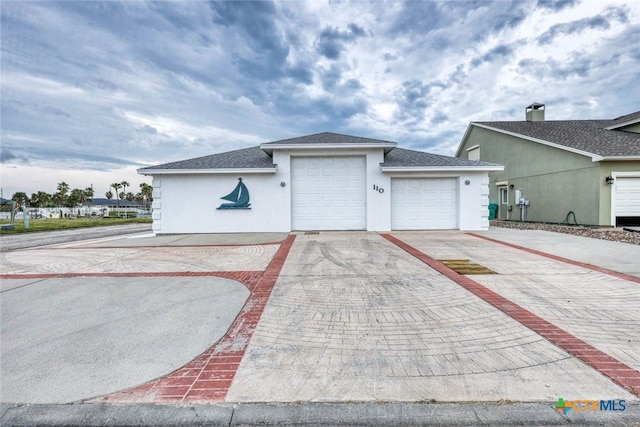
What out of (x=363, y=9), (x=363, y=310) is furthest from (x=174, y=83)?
(x=363, y=310)

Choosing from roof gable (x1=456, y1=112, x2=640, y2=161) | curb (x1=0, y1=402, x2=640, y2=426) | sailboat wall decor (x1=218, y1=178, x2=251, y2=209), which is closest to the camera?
curb (x1=0, y1=402, x2=640, y2=426)

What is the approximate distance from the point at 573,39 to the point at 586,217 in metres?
8.39

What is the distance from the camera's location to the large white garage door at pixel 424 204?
1261cm

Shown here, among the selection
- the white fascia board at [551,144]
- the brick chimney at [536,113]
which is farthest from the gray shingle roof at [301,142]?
the brick chimney at [536,113]

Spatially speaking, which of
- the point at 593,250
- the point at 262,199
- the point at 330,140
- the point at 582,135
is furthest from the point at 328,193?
the point at 582,135

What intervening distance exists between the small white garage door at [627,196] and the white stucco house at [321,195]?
20.1 ft

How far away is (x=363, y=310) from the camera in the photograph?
3754 mm

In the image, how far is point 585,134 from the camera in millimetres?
16406

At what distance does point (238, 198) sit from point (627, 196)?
1762 cm

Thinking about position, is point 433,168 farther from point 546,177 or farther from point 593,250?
point 546,177

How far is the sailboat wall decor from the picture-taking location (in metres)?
12.4

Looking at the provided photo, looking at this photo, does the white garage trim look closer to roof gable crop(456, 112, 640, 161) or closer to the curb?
roof gable crop(456, 112, 640, 161)

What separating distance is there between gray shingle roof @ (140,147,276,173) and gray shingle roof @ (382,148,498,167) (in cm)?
544

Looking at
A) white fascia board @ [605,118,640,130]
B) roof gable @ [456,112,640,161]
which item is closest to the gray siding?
roof gable @ [456,112,640,161]
